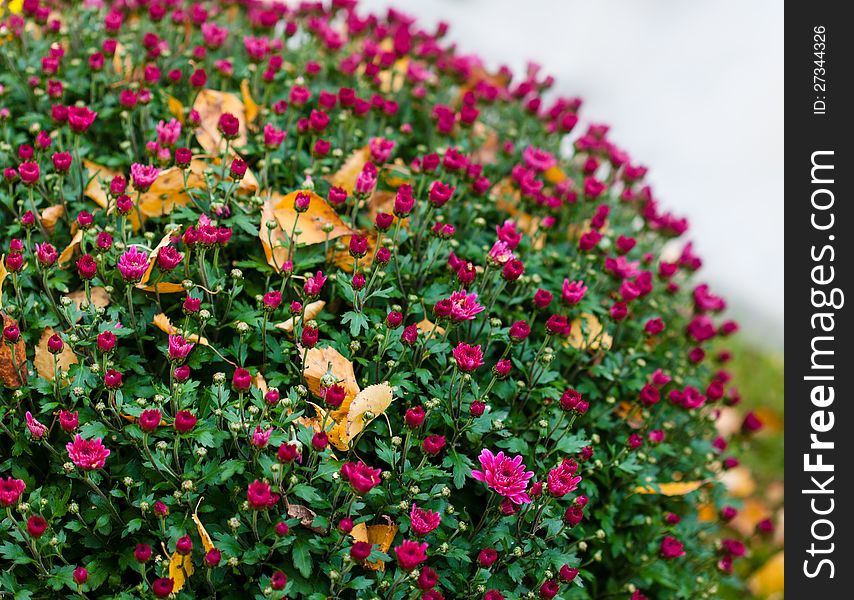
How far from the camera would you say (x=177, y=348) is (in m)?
2.10

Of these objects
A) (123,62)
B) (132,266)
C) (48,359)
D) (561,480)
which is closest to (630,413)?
(561,480)

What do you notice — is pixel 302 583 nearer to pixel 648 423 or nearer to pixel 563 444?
pixel 563 444

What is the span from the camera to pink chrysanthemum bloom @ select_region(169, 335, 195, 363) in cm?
210

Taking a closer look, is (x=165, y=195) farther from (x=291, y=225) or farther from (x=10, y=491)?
(x=10, y=491)

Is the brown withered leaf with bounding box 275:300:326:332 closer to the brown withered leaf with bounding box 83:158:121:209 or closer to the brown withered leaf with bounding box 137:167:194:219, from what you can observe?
the brown withered leaf with bounding box 137:167:194:219

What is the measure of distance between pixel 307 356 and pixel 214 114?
3.41ft

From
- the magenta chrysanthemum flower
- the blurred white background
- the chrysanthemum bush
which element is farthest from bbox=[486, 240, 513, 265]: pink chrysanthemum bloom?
the blurred white background

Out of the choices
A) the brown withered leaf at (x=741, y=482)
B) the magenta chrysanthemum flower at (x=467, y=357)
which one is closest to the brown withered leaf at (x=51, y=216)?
the magenta chrysanthemum flower at (x=467, y=357)

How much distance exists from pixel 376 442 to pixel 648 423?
0.98 m

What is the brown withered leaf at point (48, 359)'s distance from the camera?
2277mm

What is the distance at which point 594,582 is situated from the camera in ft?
8.86

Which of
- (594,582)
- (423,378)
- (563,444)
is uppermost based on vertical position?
(423,378)
